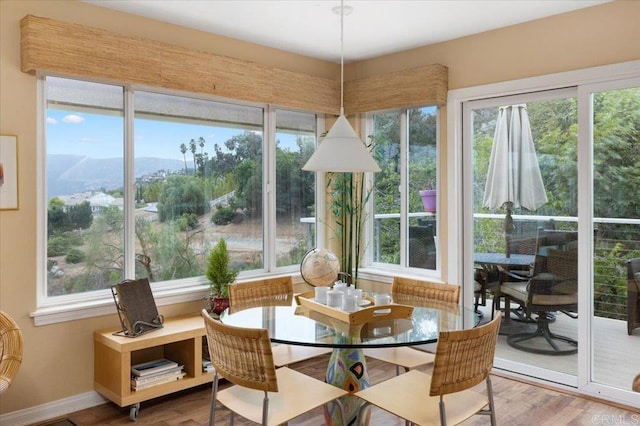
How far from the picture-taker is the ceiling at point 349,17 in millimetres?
3332

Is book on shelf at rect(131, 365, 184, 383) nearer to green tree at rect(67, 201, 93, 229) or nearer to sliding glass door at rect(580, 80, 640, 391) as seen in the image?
green tree at rect(67, 201, 93, 229)

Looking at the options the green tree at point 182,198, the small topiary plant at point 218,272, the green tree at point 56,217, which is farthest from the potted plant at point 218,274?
the green tree at point 56,217

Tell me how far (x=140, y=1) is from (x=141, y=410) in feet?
8.58

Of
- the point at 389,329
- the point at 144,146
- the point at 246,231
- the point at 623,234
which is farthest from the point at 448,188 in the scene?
the point at 144,146

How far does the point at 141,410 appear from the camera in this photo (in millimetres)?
3281

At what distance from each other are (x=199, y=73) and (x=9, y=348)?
2.17 metres

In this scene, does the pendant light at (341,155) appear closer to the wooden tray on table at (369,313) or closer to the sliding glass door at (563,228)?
the wooden tray on table at (369,313)

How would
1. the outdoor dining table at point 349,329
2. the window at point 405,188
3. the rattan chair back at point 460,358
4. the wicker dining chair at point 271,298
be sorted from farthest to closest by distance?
the window at point 405,188, the wicker dining chair at point 271,298, the outdoor dining table at point 349,329, the rattan chair back at point 460,358

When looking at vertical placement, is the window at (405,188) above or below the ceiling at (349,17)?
below

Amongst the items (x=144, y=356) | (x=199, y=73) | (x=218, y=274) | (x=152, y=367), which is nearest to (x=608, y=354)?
(x=218, y=274)

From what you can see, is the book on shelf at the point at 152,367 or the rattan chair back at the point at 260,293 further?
the book on shelf at the point at 152,367

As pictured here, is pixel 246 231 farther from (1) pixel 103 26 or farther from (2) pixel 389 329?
(2) pixel 389 329

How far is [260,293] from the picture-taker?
328cm

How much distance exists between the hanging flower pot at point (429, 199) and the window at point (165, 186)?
1074 millimetres
